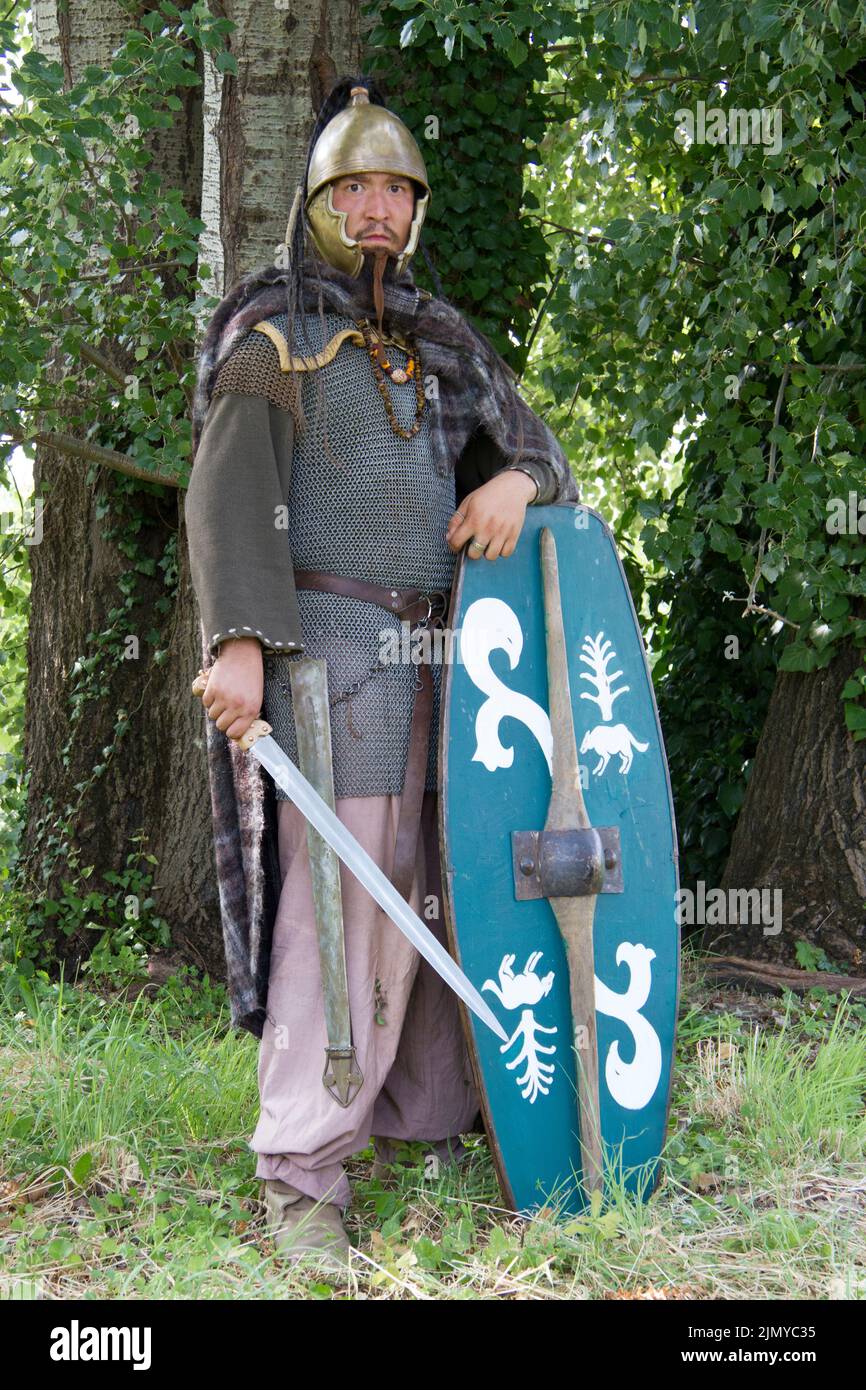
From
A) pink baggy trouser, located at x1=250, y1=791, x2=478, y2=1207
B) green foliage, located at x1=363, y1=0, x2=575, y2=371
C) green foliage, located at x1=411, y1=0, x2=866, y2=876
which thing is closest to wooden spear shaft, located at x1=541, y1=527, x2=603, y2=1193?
pink baggy trouser, located at x1=250, y1=791, x2=478, y2=1207

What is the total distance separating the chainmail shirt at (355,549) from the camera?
2.54m

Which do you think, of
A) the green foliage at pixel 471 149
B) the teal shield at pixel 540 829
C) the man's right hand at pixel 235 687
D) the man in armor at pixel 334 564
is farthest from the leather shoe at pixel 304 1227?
the green foliage at pixel 471 149

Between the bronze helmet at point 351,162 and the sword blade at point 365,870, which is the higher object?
the bronze helmet at point 351,162

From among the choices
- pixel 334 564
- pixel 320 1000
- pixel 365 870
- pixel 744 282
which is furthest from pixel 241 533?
pixel 744 282

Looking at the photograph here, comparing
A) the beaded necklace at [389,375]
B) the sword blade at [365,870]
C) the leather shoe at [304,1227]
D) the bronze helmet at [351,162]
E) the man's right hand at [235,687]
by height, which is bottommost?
the leather shoe at [304,1227]

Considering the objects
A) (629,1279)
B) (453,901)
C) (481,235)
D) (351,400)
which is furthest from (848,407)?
(629,1279)

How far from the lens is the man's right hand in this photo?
237cm

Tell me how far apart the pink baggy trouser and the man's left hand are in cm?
46

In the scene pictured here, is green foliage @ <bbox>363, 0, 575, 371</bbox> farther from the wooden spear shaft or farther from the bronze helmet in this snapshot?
the wooden spear shaft

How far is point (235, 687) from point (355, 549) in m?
0.38

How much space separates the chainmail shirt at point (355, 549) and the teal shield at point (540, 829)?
0.47 feet

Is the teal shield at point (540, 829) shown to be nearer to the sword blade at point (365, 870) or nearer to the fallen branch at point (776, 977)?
the sword blade at point (365, 870)

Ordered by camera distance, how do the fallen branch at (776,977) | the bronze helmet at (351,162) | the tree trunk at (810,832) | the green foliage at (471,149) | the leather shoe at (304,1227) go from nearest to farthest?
the leather shoe at (304,1227)
the bronze helmet at (351,162)
the fallen branch at (776,977)
the tree trunk at (810,832)
the green foliage at (471,149)

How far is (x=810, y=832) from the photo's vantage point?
4.01m
